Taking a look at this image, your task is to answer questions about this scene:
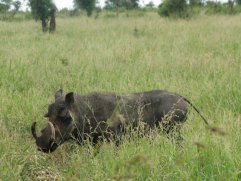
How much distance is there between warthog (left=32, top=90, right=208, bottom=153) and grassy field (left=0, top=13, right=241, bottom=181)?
7.2 inches

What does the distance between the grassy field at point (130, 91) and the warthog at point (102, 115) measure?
18 cm

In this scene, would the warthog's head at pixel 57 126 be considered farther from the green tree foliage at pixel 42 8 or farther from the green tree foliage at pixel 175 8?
the green tree foliage at pixel 175 8

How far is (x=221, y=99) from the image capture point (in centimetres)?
573

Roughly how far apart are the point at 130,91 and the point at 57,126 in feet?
7.73

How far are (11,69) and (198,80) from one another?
319 centimetres

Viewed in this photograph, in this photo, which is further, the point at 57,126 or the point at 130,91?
the point at 130,91

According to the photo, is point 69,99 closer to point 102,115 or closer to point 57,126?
point 57,126

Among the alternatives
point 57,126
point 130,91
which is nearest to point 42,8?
point 130,91

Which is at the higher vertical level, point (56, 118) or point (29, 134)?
point (56, 118)

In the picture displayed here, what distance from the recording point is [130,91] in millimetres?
6191

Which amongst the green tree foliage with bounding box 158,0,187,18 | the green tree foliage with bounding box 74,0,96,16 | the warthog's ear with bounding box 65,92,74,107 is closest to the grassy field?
the warthog's ear with bounding box 65,92,74,107

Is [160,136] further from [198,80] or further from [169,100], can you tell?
[198,80]

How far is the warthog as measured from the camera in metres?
3.98

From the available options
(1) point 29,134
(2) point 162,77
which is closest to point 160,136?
(1) point 29,134
